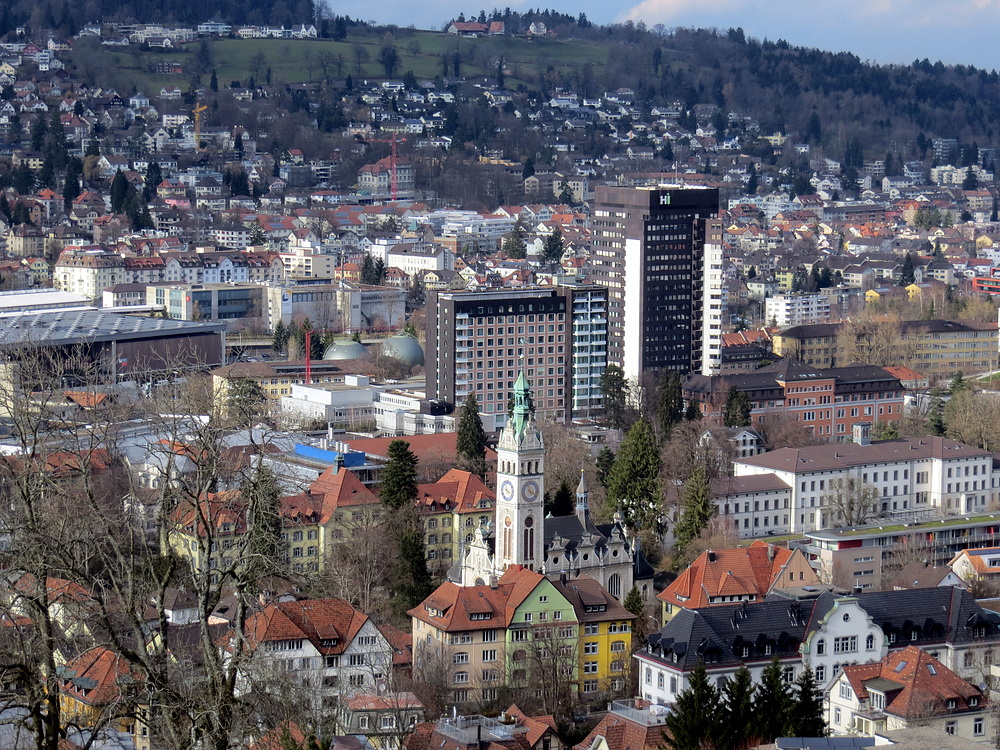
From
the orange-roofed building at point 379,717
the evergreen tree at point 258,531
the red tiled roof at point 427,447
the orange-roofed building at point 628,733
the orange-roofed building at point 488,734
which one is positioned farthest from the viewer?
the red tiled roof at point 427,447

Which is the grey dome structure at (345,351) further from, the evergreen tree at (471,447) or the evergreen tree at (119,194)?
the evergreen tree at (119,194)

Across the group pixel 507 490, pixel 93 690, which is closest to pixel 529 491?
pixel 507 490

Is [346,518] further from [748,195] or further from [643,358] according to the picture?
[748,195]

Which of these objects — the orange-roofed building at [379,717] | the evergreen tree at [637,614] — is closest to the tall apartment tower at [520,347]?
the evergreen tree at [637,614]

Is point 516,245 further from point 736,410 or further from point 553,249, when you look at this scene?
point 736,410

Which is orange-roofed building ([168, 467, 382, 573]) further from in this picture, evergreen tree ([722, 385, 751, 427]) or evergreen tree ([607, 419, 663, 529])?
evergreen tree ([722, 385, 751, 427])

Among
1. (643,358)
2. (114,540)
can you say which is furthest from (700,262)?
(114,540)
